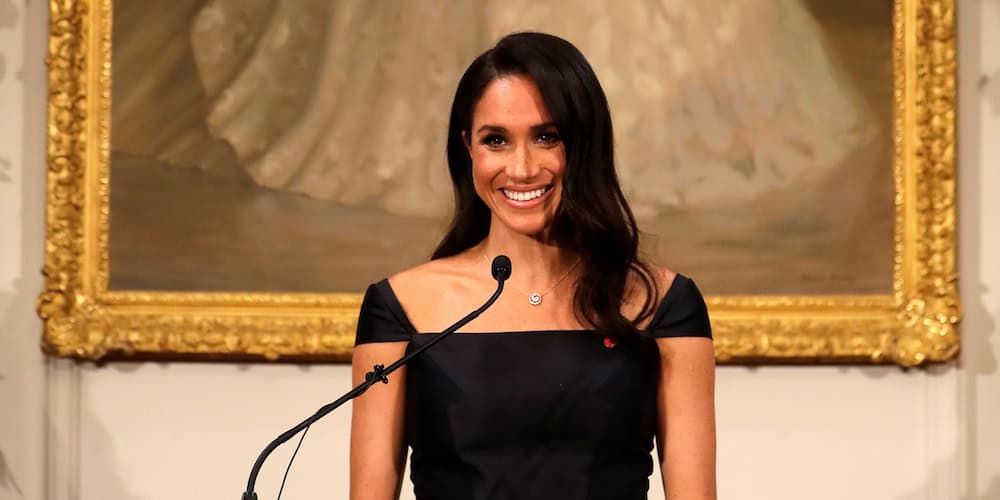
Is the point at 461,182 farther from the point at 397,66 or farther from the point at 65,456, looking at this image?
the point at 65,456

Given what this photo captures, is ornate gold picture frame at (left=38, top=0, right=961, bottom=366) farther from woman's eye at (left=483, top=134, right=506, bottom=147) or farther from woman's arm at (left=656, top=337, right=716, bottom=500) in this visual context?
woman's eye at (left=483, top=134, right=506, bottom=147)

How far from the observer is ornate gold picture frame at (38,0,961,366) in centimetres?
342

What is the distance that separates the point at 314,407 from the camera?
3.54m

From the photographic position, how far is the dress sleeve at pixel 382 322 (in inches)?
83.9

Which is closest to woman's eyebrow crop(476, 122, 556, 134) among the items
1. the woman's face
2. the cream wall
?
the woman's face

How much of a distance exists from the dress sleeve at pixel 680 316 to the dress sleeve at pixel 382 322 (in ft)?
1.30

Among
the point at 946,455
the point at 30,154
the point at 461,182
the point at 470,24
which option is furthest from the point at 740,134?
the point at 30,154

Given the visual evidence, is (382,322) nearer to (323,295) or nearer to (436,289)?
(436,289)

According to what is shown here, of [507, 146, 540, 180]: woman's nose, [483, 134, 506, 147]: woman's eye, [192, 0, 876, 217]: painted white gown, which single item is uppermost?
[192, 0, 876, 217]: painted white gown

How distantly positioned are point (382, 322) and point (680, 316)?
470 mm

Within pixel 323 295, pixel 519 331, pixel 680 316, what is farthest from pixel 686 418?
pixel 323 295

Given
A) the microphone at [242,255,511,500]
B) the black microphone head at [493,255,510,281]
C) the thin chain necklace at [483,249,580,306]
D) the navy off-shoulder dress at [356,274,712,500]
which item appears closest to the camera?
the microphone at [242,255,511,500]

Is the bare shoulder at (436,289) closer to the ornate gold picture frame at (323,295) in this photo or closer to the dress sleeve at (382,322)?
the dress sleeve at (382,322)

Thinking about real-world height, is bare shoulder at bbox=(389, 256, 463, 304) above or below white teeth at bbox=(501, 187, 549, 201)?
below
